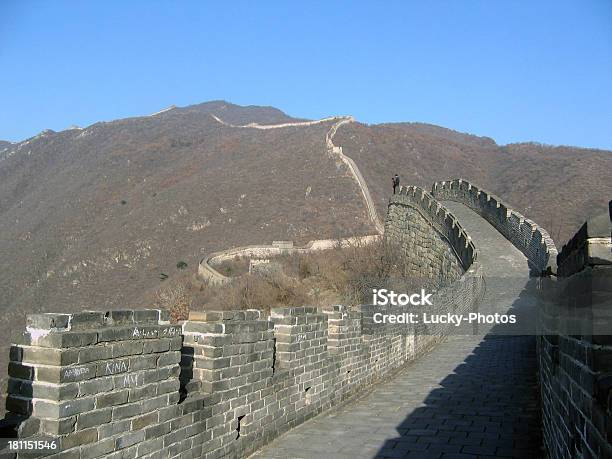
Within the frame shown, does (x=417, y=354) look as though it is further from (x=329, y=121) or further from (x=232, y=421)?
(x=329, y=121)

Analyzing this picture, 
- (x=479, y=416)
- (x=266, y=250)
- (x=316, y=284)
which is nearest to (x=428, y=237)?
(x=316, y=284)

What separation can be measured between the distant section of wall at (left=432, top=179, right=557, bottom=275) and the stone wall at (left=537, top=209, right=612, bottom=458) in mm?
8884

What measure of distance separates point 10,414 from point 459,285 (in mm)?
13945

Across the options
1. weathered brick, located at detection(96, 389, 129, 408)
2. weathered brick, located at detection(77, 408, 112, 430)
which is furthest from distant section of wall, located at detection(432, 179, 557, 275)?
weathered brick, located at detection(77, 408, 112, 430)

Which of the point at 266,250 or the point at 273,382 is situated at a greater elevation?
the point at 266,250

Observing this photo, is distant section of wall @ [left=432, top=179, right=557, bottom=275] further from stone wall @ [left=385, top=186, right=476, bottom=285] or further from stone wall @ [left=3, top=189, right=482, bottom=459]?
stone wall @ [left=3, top=189, right=482, bottom=459]

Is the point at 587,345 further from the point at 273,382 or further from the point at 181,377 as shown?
the point at 273,382

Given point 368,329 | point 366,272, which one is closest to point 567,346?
point 368,329

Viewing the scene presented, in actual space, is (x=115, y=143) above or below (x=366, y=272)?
above

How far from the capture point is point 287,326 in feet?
22.5

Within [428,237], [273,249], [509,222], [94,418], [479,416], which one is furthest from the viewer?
[273,249]

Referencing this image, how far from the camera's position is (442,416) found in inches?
290

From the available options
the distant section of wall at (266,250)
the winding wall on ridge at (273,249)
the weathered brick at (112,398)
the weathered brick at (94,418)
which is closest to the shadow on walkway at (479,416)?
the weathered brick at (112,398)

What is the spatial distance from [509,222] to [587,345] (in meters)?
23.1
